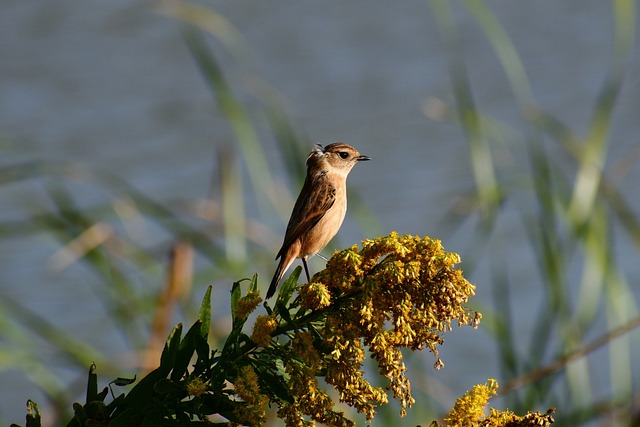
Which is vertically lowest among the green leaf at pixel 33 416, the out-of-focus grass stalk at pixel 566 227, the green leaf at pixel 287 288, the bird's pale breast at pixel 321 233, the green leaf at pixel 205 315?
the green leaf at pixel 33 416

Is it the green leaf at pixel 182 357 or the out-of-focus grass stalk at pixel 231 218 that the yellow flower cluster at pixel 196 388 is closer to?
the green leaf at pixel 182 357

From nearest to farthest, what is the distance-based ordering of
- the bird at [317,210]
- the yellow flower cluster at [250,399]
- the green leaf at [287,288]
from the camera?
the yellow flower cluster at [250,399] → the green leaf at [287,288] → the bird at [317,210]

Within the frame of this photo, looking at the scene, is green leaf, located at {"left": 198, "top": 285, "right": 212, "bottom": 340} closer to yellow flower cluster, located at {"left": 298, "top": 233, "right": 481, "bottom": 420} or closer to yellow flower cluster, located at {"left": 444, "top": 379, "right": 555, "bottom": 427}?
yellow flower cluster, located at {"left": 298, "top": 233, "right": 481, "bottom": 420}

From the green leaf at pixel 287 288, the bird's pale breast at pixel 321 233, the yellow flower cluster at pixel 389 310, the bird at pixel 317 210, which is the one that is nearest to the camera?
the yellow flower cluster at pixel 389 310

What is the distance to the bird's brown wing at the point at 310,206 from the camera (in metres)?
4.24

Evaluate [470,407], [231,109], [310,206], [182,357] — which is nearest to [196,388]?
[182,357]

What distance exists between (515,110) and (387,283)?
33.4 ft

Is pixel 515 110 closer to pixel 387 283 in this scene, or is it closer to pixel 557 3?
pixel 557 3

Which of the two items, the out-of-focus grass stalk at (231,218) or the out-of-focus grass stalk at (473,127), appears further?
the out-of-focus grass stalk at (231,218)

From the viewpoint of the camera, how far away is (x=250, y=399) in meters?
2.30

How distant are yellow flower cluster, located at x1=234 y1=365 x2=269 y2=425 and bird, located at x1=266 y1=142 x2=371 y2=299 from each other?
1571 millimetres

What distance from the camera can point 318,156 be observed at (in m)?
5.04

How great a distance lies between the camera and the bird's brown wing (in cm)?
424

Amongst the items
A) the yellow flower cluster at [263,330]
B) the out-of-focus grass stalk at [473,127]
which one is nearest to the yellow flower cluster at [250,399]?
the yellow flower cluster at [263,330]
